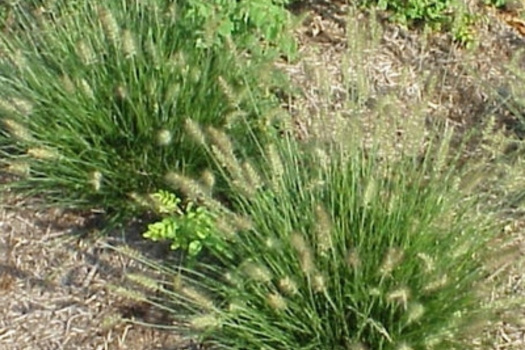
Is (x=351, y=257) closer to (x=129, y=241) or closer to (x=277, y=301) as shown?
(x=277, y=301)

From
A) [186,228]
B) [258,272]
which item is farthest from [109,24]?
[258,272]

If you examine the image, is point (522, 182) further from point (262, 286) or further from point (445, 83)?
point (445, 83)

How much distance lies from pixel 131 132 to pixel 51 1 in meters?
0.62

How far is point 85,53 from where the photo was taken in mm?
3219

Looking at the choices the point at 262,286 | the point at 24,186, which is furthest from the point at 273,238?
the point at 24,186

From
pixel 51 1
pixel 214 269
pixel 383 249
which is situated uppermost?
pixel 51 1

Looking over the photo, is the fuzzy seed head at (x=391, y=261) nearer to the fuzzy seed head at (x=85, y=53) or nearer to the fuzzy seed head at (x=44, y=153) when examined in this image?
the fuzzy seed head at (x=44, y=153)

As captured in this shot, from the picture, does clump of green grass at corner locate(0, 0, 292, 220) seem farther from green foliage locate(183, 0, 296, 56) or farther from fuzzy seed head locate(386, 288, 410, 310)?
fuzzy seed head locate(386, 288, 410, 310)

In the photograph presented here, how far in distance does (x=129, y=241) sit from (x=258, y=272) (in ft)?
3.29

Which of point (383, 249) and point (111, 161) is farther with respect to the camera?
point (111, 161)

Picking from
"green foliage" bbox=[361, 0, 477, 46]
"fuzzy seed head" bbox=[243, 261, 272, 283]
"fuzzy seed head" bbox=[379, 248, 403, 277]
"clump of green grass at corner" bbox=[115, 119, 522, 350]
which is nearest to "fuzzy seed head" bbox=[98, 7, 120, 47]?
"clump of green grass at corner" bbox=[115, 119, 522, 350]

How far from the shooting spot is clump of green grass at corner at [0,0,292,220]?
11.2ft

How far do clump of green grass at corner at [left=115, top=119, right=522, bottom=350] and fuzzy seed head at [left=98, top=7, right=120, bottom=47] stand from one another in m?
0.58

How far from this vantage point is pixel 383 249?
2.83 metres
